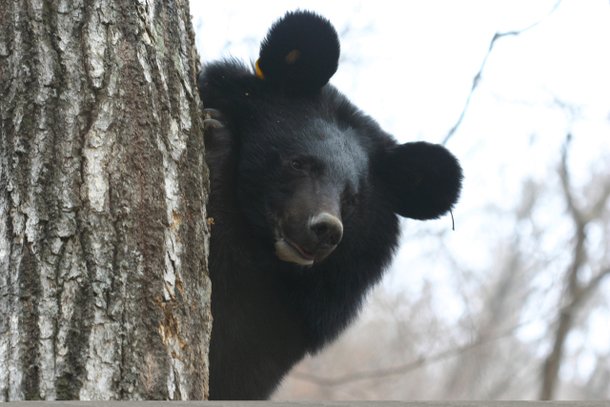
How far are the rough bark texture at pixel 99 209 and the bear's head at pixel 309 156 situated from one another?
2.96 feet

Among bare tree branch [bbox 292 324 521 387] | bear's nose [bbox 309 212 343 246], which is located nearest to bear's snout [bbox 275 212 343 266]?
bear's nose [bbox 309 212 343 246]

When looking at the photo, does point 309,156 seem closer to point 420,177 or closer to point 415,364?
point 420,177

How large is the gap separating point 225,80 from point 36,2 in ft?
5.02

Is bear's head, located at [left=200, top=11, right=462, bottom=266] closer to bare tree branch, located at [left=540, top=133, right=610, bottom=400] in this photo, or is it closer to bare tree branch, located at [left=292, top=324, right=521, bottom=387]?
bare tree branch, located at [left=540, top=133, right=610, bottom=400]

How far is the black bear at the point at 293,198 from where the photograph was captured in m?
4.16

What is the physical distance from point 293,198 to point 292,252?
0.25 metres

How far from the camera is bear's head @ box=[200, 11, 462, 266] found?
4137mm

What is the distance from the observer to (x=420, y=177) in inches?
191

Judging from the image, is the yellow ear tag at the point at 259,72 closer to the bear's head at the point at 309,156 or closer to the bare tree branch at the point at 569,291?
the bear's head at the point at 309,156

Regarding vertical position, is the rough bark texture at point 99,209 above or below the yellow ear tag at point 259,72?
below

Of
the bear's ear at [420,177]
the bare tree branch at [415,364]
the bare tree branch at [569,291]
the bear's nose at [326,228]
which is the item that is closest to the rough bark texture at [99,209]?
the bear's nose at [326,228]

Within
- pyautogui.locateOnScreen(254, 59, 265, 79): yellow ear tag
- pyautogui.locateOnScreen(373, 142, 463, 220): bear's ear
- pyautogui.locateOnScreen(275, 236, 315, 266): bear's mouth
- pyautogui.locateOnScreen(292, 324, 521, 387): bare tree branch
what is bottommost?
pyautogui.locateOnScreen(292, 324, 521, 387): bare tree branch

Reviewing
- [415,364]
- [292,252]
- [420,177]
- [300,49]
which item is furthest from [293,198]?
[415,364]

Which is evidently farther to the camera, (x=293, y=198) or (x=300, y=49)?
(x=300, y=49)
